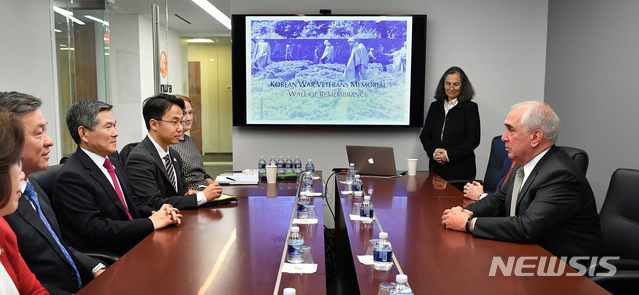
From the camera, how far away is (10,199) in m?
1.29

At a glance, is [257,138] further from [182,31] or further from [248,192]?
[182,31]

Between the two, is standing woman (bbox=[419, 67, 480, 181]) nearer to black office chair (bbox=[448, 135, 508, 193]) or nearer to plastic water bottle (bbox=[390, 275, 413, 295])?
black office chair (bbox=[448, 135, 508, 193])

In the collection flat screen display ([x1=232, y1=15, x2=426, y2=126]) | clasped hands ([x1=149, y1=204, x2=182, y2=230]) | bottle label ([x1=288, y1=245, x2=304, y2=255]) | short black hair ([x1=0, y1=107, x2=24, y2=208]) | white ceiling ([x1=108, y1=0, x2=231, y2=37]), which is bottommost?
clasped hands ([x1=149, y1=204, x2=182, y2=230])

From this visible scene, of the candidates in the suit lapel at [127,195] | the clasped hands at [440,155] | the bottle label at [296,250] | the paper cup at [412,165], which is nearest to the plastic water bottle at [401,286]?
the bottle label at [296,250]

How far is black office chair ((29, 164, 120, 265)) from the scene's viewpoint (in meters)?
2.16

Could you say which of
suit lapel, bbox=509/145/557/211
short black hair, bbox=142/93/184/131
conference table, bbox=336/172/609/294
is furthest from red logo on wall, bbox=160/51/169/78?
suit lapel, bbox=509/145/557/211

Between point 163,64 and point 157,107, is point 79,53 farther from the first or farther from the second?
point 157,107

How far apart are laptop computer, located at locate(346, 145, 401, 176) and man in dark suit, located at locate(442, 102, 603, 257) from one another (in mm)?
1649

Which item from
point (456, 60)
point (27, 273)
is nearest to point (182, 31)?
point (456, 60)

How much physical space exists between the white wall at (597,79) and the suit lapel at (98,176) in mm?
3735

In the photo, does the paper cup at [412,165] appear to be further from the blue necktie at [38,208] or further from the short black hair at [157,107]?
the blue necktie at [38,208]

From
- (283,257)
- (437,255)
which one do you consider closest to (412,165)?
(437,255)

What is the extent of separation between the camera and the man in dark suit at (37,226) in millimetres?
1787

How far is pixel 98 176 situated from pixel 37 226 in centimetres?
55
